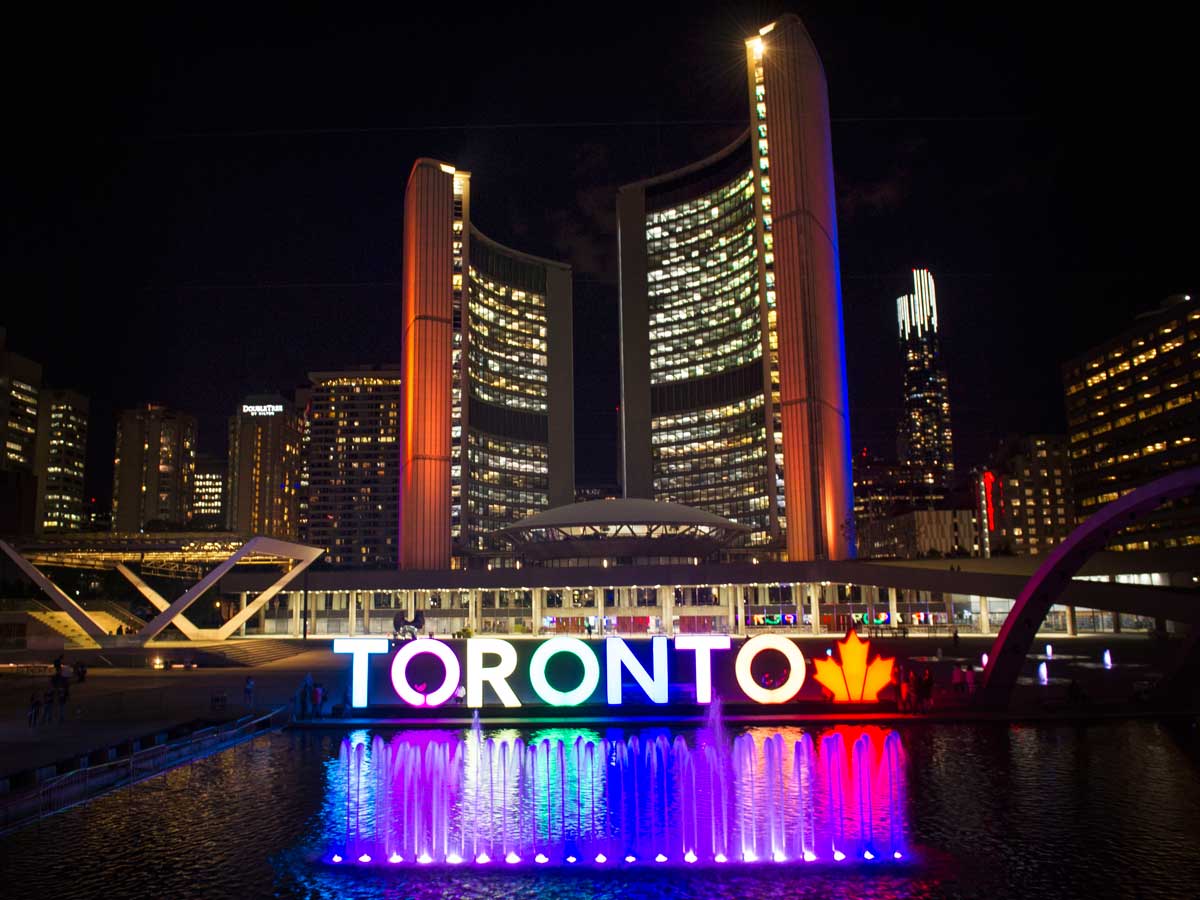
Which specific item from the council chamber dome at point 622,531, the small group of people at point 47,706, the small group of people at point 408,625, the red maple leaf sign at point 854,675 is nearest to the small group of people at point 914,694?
the red maple leaf sign at point 854,675

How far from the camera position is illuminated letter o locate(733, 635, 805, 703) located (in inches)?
1063

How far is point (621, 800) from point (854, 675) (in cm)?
1319

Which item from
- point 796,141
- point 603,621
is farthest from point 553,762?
point 796,141

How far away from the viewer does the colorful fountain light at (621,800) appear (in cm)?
1468

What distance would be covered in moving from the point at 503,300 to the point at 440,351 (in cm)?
4295

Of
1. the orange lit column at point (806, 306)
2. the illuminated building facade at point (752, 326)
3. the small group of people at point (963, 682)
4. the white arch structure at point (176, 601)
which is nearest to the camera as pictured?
the small group of people at point (963, 682)

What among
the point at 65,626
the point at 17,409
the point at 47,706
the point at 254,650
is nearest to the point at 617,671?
the point at 47,706

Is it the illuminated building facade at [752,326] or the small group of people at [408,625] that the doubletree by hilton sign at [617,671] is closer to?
the small group of people at [408,625]

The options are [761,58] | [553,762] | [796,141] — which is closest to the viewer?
[553,762]

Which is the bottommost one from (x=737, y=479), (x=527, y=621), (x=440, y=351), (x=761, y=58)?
(x=527, y=621)

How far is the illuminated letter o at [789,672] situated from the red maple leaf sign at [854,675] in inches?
64.6

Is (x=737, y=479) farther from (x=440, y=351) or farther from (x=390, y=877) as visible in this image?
(x=390, y=877)

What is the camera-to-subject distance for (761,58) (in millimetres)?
120875

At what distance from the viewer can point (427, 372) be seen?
12231 centimetres
